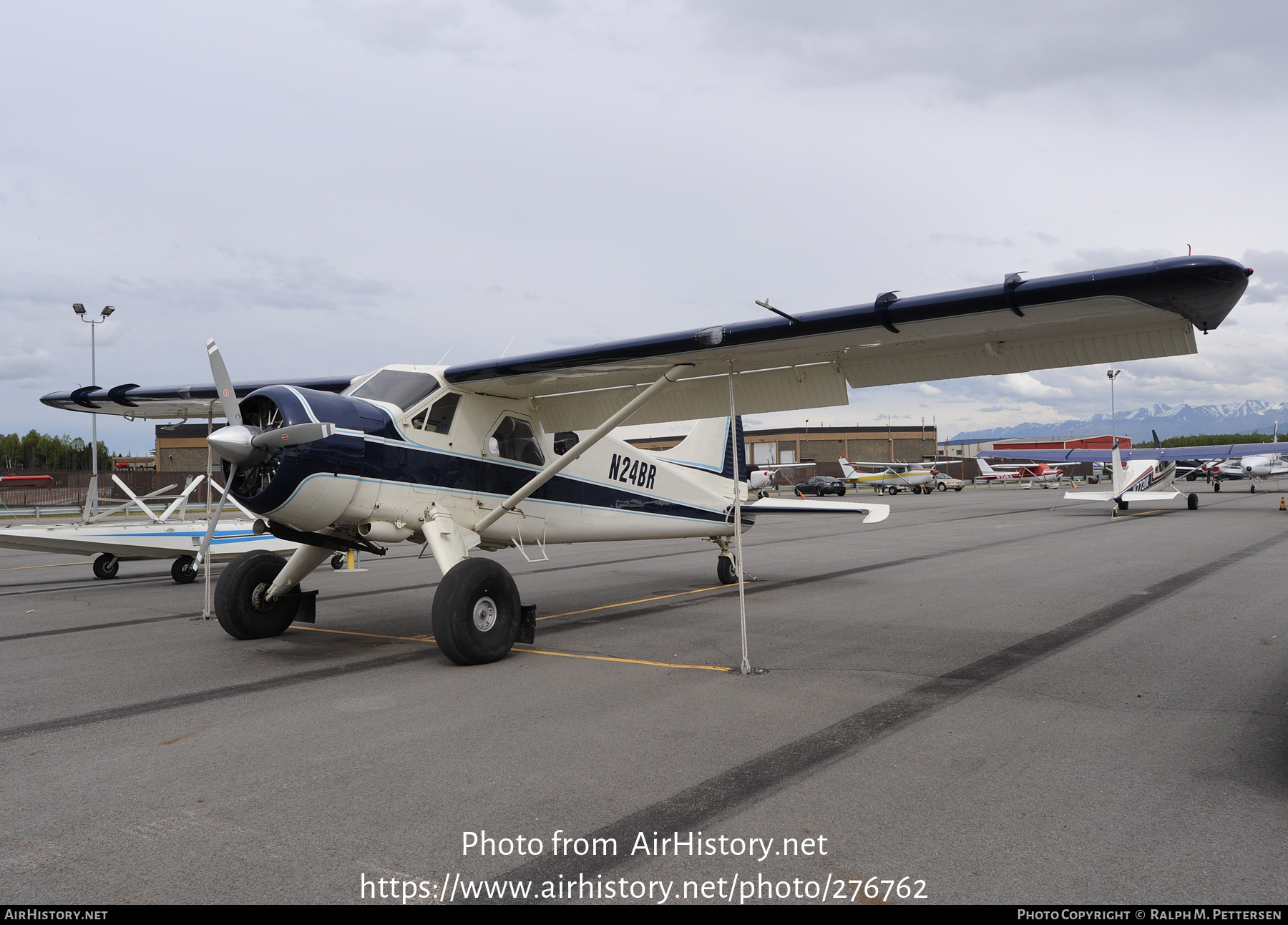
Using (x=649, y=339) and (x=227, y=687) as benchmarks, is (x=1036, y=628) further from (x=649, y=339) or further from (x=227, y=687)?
(x=227, y=687)

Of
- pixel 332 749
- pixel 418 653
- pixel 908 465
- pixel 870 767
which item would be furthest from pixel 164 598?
pixel 908 465

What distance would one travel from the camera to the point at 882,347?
7625 mm

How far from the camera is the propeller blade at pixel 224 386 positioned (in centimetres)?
755

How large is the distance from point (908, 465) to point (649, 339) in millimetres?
61643

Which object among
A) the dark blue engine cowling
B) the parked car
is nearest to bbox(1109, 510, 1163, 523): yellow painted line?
the parked car

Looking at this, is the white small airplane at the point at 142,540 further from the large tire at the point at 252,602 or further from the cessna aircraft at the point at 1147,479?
the cessna aircraft at the point at 1147,479

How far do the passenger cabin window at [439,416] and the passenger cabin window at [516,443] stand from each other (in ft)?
1.94

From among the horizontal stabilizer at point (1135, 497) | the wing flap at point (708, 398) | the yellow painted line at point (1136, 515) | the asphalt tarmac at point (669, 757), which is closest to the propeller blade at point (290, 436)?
the asphalt tarmac at point (669, 757)

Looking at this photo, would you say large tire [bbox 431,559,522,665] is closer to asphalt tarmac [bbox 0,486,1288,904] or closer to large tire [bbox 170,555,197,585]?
asphalt tarmac [bbox 0,486,1288,904]

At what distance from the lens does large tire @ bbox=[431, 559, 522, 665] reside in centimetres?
726

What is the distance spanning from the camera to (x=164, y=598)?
12547 millimetres

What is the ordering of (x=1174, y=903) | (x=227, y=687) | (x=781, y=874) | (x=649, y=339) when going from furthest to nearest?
(x=649, y=339) < (x=227, y=687) < (x=781, y=874) < (x=1174, y=903)

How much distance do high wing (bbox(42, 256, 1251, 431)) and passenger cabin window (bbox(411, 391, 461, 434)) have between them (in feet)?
0.66

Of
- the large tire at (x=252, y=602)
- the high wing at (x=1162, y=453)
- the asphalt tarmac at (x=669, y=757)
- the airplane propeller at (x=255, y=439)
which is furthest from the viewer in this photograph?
the high wing at (x=1162, y=453)
